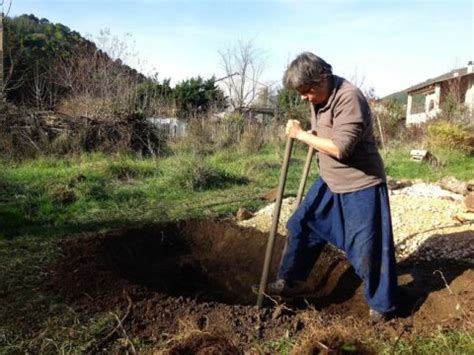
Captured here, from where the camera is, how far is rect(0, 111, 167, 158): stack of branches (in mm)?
11414

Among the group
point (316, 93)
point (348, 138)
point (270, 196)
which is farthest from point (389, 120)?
point (348, 138)

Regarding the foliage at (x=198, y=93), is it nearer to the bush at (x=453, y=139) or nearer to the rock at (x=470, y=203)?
the bush at (x=453, y=139)

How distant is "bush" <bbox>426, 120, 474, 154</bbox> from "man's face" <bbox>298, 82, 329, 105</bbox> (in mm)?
12691

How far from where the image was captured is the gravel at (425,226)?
16.1 ft

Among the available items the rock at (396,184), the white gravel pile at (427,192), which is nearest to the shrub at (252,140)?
the rock at (396,184)

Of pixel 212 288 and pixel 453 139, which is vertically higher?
pixel 453 139

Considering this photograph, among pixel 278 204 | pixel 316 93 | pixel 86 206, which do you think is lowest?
pixel 86 206

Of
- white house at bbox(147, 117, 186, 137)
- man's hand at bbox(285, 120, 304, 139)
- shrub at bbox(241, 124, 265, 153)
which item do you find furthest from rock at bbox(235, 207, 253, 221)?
white house at bbox(147, 117, 186, 137)

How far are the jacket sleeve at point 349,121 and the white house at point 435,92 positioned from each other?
2113cm

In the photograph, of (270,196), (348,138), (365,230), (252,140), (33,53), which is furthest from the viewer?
(33,53)

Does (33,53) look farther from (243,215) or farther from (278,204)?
(278,204)

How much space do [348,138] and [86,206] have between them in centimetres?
451

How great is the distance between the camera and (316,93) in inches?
123

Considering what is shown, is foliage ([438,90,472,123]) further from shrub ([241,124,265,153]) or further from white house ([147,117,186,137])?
white house ([147,117,186,137])
